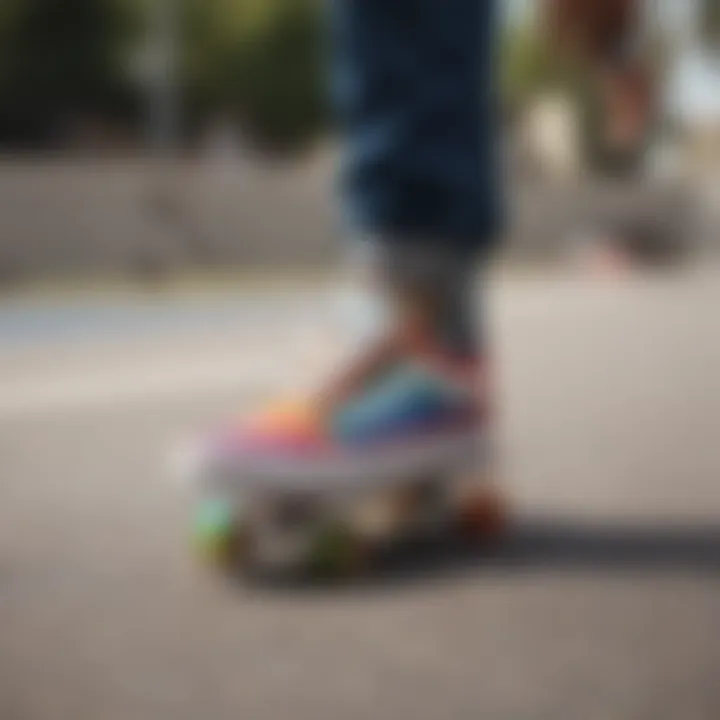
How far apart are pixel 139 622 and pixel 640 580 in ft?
0.83

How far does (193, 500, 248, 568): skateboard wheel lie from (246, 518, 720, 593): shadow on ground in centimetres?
4

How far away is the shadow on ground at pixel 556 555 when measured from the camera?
863 millimetres

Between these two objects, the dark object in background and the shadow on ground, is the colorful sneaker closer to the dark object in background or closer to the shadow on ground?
the shadow on ground

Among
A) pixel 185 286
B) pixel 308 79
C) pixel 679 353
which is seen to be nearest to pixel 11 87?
pixel 308 79

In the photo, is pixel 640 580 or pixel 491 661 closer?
pixel 491 661

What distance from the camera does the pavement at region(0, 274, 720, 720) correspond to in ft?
2.08

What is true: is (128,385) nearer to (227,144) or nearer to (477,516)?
(477,516)

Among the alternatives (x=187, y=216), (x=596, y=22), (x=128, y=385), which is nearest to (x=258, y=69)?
(x=187, y=216)

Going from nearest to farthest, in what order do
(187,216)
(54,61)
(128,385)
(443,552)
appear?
(443,552)
(128,385)
(187,216)
(54,61)

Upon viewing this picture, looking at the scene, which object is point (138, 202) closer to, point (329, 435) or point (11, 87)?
point (11, 87)

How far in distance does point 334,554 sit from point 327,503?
0.05 m

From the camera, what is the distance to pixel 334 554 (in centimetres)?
89

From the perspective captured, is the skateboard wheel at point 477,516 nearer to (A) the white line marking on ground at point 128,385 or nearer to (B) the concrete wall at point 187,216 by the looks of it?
(A) the white line marking on ground at point 128,385

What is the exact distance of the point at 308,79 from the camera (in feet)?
52.3
